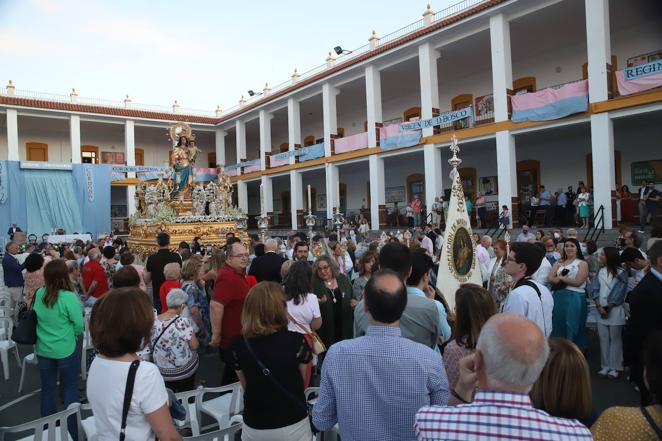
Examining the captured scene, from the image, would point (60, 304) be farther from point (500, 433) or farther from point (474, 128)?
point (474, 128)

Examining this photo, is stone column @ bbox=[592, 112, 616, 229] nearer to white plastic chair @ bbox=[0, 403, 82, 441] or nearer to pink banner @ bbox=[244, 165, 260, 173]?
white plastic chair @ bbox=[0, 403, 82, 441]


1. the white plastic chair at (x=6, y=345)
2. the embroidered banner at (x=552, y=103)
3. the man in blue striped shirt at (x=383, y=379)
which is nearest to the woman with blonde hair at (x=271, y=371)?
the man in blue striped shirt at (x=383, y=379)

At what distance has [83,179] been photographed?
2484 cm

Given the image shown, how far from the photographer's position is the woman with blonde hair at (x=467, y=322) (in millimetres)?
2496

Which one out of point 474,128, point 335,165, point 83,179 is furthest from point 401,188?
point 83,179

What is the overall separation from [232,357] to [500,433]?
5.59ft

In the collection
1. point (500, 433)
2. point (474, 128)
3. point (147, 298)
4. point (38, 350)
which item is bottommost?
point (38, 350)

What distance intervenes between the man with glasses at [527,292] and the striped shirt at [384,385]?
1.58m

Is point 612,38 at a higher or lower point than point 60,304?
higher

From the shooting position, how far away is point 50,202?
2378 cm

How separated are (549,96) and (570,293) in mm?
10068

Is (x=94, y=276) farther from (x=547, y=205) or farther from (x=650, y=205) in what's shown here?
(x=547, y=205)

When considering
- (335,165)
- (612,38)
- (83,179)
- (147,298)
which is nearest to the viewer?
(147,298)

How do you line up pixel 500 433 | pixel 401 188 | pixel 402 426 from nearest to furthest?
1. pixel 500 433
2. pixel 402 426
3. pixel 401 188
